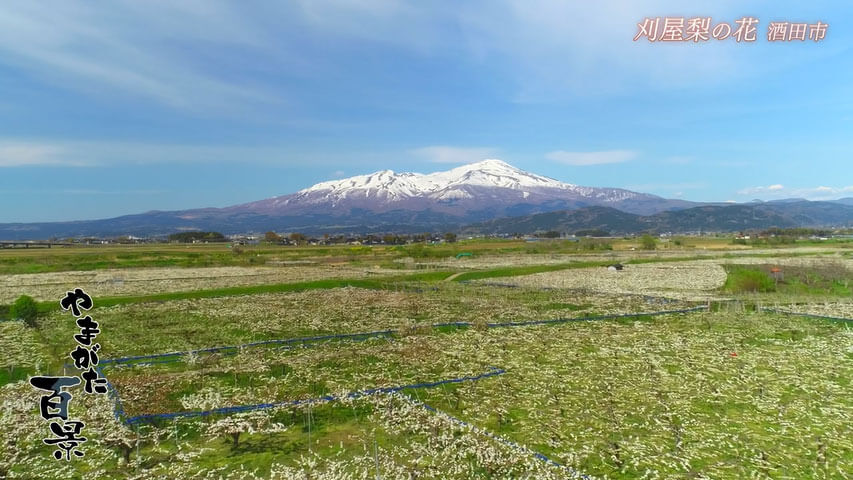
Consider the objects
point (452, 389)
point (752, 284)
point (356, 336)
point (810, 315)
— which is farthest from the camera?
point (752, 284)

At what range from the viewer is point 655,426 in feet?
32.5

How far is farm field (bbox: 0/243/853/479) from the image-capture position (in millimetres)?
8680

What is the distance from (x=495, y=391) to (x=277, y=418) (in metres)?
5.51

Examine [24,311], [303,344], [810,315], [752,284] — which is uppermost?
[24,311]

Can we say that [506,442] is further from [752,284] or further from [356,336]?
[752,284]

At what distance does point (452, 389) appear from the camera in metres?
12.4

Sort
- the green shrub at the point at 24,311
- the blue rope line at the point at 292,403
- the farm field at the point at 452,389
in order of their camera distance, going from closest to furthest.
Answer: the farm field at the point at 452,389, the blue rope line at the point at 292,403, the green shrub at the point at 24,311

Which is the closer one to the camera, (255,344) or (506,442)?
(506,442)

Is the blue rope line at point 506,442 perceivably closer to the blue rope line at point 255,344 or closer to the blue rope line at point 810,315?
the blue rope line at point 255,344

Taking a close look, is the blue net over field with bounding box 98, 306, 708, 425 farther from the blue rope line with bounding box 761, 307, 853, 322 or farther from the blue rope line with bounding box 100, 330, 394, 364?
the blue rope line with bounding box 761, 307, 853, 322

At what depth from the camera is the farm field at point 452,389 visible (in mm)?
8680

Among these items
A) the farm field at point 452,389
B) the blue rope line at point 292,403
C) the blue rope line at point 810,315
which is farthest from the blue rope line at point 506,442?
the blue rope line at point 810,315

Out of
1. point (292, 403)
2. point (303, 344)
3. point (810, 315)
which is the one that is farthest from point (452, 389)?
point (810, 315)

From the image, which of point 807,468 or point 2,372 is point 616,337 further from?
point 2,372
